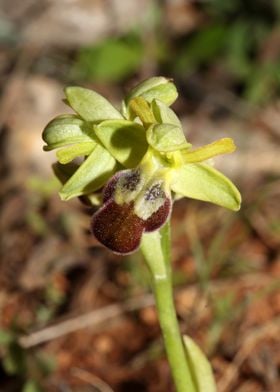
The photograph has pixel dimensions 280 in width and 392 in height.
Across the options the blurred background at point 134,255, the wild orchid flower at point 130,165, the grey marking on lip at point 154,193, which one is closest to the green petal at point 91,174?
the wild orchid flower at point 130,165

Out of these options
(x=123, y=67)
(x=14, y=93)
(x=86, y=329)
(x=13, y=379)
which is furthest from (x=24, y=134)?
(x=13, y=379)

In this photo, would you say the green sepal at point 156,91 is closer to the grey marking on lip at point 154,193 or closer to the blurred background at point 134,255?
the grey marking on lip at point 154,193

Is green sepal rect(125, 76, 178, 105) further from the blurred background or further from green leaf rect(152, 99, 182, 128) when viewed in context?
the blurred background

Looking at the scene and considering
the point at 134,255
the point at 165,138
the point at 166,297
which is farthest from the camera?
the point at 134,255

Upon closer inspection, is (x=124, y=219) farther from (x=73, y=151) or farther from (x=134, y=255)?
(x=134, y=255)

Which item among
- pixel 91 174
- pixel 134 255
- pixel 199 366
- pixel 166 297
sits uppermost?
pixel 91 174

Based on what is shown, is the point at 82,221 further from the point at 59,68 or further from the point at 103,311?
the point at 59,68

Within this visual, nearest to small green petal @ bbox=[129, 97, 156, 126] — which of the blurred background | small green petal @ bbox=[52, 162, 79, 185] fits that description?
small green petal @ bbox=[52, 162, 79, 185]

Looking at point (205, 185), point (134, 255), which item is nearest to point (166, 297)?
point (205, 185)
